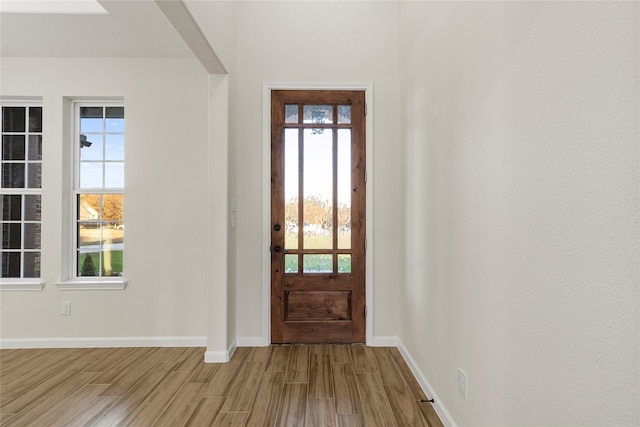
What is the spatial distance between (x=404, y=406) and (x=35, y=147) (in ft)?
13.4

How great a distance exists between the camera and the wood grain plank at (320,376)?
2350 mm

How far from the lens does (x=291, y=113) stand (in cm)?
329

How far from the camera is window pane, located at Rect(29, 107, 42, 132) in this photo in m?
3.41

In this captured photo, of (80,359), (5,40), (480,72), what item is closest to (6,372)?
(80,359)

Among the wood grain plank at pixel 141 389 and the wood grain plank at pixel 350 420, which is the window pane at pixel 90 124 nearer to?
the wood grain plank at pixel 141 389

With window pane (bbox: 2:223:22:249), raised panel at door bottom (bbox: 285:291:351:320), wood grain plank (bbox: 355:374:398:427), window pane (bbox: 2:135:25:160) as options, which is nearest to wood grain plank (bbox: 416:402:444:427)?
wood grain plank (bbox: 355:374:398:427)

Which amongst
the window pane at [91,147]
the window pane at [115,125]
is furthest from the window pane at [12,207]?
the window pane at [115,125]

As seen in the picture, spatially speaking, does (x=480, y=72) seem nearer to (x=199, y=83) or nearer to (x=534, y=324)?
(x=534, y=324)

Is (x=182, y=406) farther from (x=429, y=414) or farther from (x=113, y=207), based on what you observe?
(x=113, y=207)

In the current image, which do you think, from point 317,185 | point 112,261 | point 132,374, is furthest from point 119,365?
point 317,185

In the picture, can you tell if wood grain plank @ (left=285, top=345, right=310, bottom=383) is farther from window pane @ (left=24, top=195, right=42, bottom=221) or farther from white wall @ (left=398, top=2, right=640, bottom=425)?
window pane @ (left=24, top=195, right=42, bottom=221)

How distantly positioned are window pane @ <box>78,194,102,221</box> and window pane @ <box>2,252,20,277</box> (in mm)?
751

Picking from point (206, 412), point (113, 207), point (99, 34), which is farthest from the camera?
point (113, 207)

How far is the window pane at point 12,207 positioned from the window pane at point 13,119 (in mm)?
676
